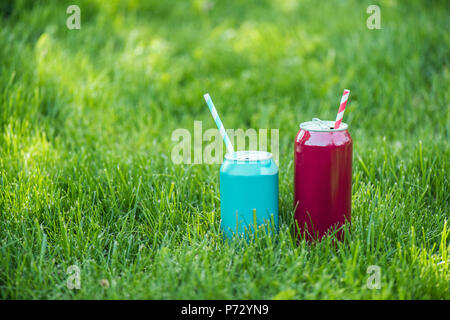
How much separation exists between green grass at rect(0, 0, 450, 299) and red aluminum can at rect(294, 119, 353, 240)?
0.09 metres

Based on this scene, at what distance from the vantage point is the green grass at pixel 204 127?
1958 mm

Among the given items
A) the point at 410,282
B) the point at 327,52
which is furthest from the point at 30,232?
the point at 327,52

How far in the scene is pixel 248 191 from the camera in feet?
6.91

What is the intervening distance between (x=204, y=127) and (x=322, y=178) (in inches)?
69.5

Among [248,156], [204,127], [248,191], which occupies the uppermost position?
[204,127]

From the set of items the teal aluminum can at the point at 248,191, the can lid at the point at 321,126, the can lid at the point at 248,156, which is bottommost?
the teal aluminum can at the point at 248,191

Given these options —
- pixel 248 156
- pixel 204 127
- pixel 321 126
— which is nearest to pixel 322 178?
pixel 321 126

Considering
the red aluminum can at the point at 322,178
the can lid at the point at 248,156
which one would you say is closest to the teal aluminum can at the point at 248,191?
the can lid at the point at 248,156

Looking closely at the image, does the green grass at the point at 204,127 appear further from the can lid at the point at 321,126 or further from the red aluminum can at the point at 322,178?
the can lid at the point at 321,126

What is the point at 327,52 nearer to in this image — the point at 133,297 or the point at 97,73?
the point at 97,73

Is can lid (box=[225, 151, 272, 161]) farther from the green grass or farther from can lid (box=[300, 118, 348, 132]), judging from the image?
the green grass

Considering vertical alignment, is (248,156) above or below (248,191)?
above

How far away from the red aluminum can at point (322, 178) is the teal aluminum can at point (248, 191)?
0.43 feet

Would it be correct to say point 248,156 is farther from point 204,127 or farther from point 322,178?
point 204,127
